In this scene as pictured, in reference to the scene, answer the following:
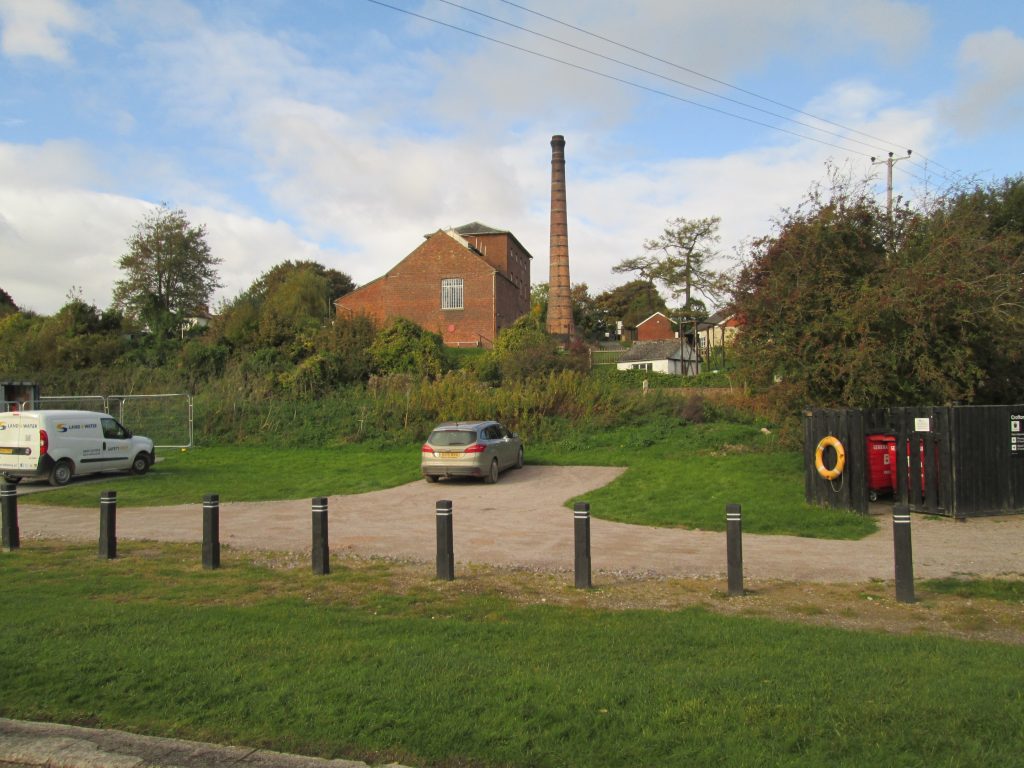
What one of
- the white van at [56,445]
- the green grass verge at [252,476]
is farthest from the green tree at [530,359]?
the white van at [56,445]

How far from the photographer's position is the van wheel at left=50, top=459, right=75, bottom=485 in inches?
733

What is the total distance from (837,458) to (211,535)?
1039 centimetres

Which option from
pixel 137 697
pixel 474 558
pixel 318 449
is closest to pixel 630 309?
pixel 318 449

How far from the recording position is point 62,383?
36688 mm

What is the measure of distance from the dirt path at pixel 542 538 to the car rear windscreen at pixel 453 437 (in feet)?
8.47

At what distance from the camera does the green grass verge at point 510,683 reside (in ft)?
13.4

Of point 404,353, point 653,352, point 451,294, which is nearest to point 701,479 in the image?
point 404,353

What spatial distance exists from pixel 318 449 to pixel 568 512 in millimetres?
15016

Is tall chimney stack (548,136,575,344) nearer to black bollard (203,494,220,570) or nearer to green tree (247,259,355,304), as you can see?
green tree (247,259,355,304)

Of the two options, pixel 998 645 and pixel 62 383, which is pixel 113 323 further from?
pixel 998 645

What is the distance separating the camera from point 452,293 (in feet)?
186

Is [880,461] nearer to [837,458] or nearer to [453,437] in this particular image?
[837,458]

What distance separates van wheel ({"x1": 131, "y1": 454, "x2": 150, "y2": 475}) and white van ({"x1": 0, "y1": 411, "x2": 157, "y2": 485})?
66 cm

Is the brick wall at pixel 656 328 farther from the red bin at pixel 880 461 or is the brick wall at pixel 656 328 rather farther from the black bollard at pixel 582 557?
the black bollard at pixel 582 557
